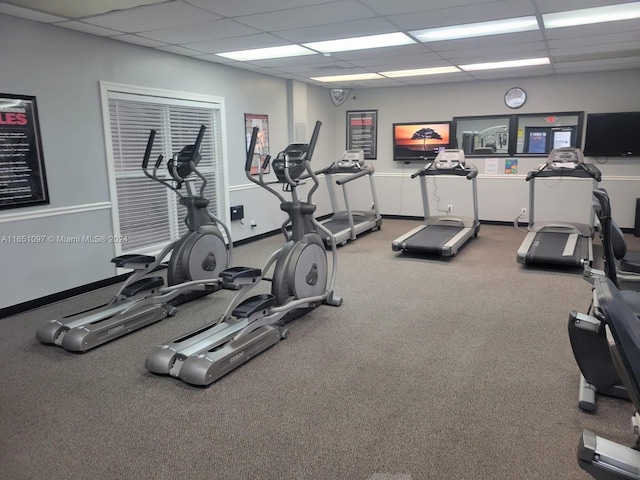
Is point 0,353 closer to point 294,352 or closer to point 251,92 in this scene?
point 294,352

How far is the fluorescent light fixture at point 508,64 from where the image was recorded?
6164 millimetres

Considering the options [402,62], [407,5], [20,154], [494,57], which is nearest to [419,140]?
[402,62]

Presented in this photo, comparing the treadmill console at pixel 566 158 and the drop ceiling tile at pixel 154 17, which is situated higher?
the drop ceiling tile at pixel 154 17

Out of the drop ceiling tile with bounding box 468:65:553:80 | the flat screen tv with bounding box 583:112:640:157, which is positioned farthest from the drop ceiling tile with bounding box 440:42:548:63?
the flat screen tv with bounding box 583:112:640:157

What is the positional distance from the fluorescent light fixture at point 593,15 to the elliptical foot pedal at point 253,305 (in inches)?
133

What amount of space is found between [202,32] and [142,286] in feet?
8.28

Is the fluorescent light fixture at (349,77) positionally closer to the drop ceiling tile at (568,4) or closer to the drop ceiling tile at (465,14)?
the drop ceiling tile at (465,14)

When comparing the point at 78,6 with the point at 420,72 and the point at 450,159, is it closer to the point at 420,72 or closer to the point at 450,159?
the point at 420,72

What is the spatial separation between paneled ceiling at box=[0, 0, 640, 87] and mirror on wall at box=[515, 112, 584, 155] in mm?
1155

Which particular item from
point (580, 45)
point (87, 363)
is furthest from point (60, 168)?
point (580, 45)

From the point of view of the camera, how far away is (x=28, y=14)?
3852mm

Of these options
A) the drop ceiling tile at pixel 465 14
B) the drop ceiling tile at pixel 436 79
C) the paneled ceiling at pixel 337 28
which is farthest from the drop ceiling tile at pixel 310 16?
the drop ceiling tile at pixel 436 79

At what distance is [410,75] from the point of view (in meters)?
7.30

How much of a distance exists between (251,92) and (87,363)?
15.9ft
